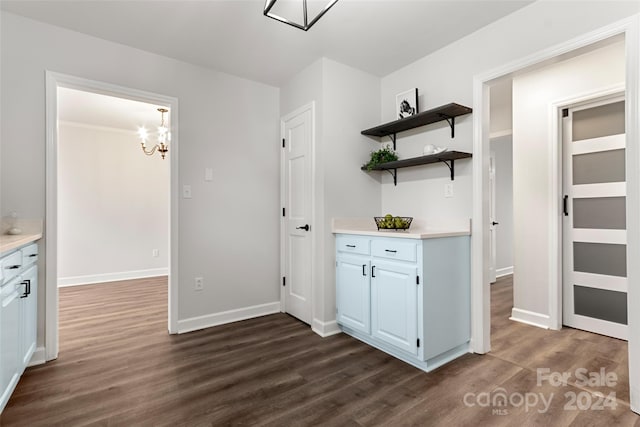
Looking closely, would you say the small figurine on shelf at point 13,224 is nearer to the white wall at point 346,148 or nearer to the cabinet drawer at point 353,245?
the white wall at point 346,148

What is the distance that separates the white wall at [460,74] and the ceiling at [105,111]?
299 centimetres

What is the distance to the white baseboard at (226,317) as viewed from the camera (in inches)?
114

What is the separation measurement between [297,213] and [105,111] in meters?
3.14

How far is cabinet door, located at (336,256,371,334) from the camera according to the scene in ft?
8.31

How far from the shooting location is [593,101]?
9.16 feet

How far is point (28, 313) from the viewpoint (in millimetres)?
2037

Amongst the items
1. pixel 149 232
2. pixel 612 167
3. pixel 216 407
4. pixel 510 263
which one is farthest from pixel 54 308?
pixel 510 263

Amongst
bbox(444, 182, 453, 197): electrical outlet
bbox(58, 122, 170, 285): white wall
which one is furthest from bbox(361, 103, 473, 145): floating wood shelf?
bbox(58, 122, 170, 285): white wall

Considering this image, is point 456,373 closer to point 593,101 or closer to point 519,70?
point 519,70

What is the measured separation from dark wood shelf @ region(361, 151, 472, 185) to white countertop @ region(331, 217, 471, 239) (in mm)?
395

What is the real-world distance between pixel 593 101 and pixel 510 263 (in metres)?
3.41

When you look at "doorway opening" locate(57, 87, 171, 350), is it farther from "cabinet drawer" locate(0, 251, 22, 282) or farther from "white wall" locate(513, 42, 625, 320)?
"white wall" locate(513, 42, 625, 320)

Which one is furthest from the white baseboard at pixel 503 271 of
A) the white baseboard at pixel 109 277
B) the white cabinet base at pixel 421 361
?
the white baseboard at pixel 109 277

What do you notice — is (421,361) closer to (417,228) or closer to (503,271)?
(417,228)
